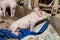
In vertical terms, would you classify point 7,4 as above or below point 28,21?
above

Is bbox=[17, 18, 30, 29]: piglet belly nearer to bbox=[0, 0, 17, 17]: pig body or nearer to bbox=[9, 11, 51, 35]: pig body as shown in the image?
bbox=[9, 11, 51, 35]: pig body

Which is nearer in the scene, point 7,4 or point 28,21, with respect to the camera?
point 28,21

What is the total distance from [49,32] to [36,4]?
904 millimetres

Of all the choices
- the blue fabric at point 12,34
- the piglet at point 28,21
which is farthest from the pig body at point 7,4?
the blue fabric at point 12,34

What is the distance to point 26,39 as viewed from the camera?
3.66 meters

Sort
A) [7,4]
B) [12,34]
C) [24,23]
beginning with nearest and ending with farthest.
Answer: [12,34] → [24,23] → [7,4]

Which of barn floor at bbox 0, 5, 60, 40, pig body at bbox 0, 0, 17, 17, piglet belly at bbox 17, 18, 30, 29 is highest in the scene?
pig body at bbox 0, 0, 17, 17

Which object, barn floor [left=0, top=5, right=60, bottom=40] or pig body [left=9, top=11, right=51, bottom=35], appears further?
pig body [left=9, top=11, right=51, bottom=35]

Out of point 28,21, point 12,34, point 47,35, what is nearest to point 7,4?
point 28,21

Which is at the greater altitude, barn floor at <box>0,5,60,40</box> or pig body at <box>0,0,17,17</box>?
pig body at <box>0,0,17,17</box>

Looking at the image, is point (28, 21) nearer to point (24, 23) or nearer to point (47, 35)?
point (24, 23)

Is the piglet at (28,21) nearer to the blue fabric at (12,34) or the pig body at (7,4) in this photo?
the blue fabric at (12,34)

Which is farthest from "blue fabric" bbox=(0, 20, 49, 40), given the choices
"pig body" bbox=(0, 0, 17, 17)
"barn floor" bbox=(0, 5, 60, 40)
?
"pig body" bbox=(0, 0, 17, 17)

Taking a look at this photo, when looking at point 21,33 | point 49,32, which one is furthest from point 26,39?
point 49,32
